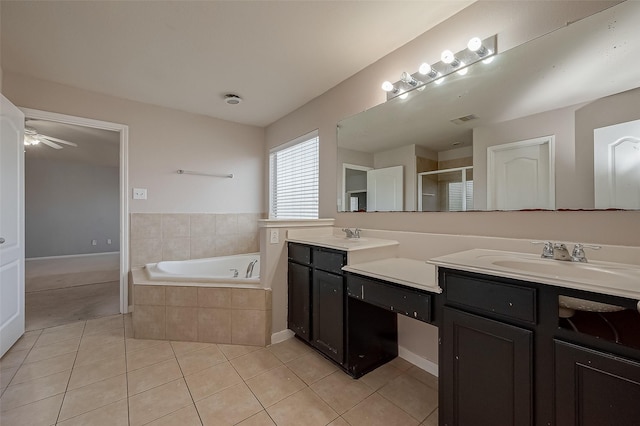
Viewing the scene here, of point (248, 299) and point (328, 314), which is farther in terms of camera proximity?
point (248, 299)

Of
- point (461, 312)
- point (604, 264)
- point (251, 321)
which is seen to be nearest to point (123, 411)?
point (251, 321)

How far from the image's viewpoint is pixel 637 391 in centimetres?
77

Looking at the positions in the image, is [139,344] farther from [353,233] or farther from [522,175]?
[522,175]

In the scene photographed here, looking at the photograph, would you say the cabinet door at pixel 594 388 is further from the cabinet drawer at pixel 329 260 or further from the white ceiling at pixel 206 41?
the white ceiling at pixel 206 41

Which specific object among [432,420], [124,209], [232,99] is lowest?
[432,420]

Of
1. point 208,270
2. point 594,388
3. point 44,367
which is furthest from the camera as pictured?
point 208,270

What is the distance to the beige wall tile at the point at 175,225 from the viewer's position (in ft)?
9.82

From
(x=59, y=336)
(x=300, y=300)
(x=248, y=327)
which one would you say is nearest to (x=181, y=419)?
(x=248, y=327)

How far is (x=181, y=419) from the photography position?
137 centimetres

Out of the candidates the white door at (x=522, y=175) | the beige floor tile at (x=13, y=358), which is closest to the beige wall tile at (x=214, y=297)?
the beige floor tile at (x=13, y=358)

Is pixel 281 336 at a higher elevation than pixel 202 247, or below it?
below

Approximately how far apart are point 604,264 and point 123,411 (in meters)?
2.47

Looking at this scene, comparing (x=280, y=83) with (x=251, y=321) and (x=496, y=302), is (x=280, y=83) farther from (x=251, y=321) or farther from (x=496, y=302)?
(x=496, y=302)

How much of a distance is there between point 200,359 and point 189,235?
1.60 m
